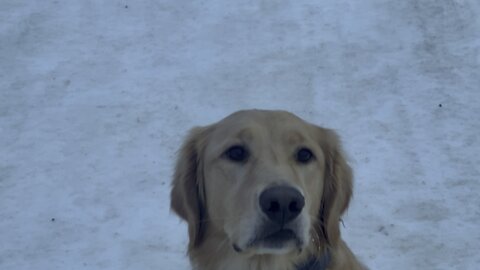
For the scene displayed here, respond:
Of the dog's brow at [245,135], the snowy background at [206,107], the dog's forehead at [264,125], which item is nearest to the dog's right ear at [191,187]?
the dog's forehead at [264,125]

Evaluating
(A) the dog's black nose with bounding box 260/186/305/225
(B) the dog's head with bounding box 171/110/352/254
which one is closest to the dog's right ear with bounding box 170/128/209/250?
(B) the dog's head with bounding box 171/110/352/254

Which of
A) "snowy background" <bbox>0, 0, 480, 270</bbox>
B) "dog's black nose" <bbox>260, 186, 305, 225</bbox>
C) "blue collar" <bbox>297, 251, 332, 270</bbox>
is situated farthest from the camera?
"snowy background" <bbox>0, 0, 480, 270</bbox>

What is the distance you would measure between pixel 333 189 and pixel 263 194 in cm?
81

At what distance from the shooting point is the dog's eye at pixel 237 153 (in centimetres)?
411

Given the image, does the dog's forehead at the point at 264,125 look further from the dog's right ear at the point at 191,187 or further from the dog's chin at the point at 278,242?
the dog's chin at the point at 278,242

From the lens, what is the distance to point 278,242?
3656 mm

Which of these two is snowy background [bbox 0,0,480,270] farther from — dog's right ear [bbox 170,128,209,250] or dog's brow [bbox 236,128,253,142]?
dog's brow [bbox 236,128,253,142]

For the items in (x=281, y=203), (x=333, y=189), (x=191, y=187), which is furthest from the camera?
(x=191, y=187)

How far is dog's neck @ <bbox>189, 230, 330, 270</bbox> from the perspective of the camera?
410 centimetres

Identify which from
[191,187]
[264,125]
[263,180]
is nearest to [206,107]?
[191,187]

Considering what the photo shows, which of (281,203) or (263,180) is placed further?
(263,180)

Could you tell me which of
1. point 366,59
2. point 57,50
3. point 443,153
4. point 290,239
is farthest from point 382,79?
point 290,239

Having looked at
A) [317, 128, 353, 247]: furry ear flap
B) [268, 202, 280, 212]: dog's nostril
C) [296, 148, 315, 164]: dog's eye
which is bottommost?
[317, 128, 353, 247]: furry ear flap

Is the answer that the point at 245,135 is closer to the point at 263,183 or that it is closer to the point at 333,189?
the point at 263,183
